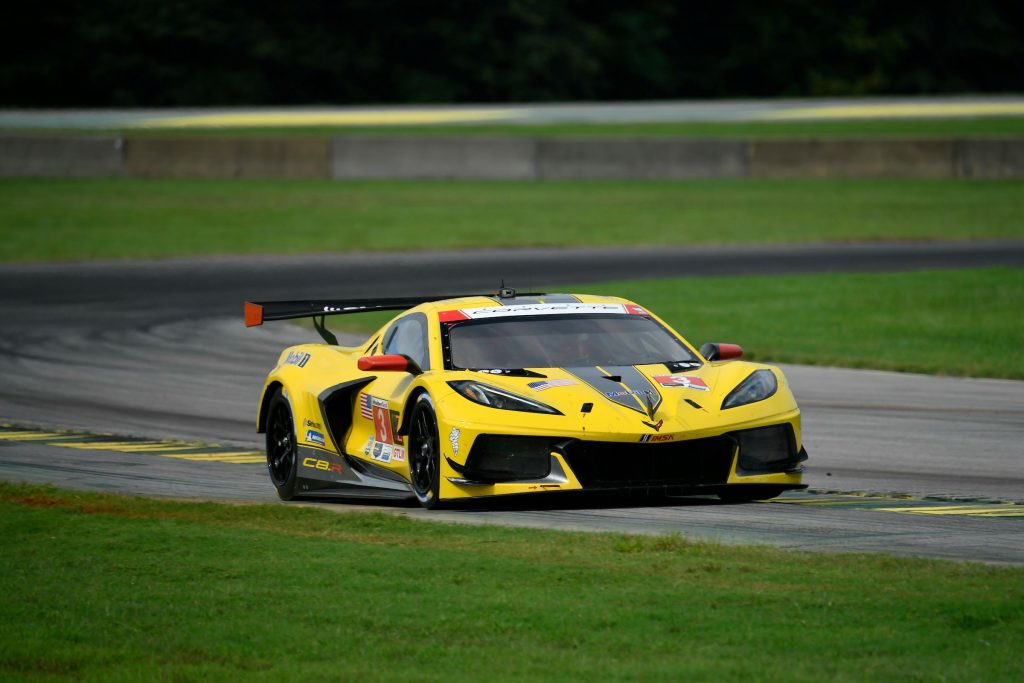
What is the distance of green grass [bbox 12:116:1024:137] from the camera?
43750 millimetres

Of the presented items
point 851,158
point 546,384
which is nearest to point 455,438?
point 546,384

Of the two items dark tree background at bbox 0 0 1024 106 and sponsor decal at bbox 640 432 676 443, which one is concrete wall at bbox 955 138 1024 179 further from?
dark tree background at bbox 0 0 1024 106

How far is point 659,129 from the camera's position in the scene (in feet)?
152

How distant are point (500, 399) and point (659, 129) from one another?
36960 mm

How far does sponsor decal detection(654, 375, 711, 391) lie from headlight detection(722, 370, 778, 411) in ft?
0.53

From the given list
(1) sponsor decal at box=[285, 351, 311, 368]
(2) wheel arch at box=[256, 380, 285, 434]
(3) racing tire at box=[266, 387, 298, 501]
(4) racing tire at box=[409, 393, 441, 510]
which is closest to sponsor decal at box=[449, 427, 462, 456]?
(4) racing tire at box=[409, 393, 441, 510]

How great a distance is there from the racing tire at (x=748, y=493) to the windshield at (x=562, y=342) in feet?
3.06

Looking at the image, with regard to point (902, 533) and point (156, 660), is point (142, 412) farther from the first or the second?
point (156, 660)

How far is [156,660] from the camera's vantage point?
666 centimetres

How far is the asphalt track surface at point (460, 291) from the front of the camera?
984cm

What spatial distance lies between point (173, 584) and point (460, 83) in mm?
58657

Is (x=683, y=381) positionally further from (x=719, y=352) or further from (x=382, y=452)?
(x=382, y=452)

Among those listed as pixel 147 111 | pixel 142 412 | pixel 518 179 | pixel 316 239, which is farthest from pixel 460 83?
pixel 142 412

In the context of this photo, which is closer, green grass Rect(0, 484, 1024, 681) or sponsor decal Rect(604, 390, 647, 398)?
green grass Rect(0, 484, 1024, 681)
